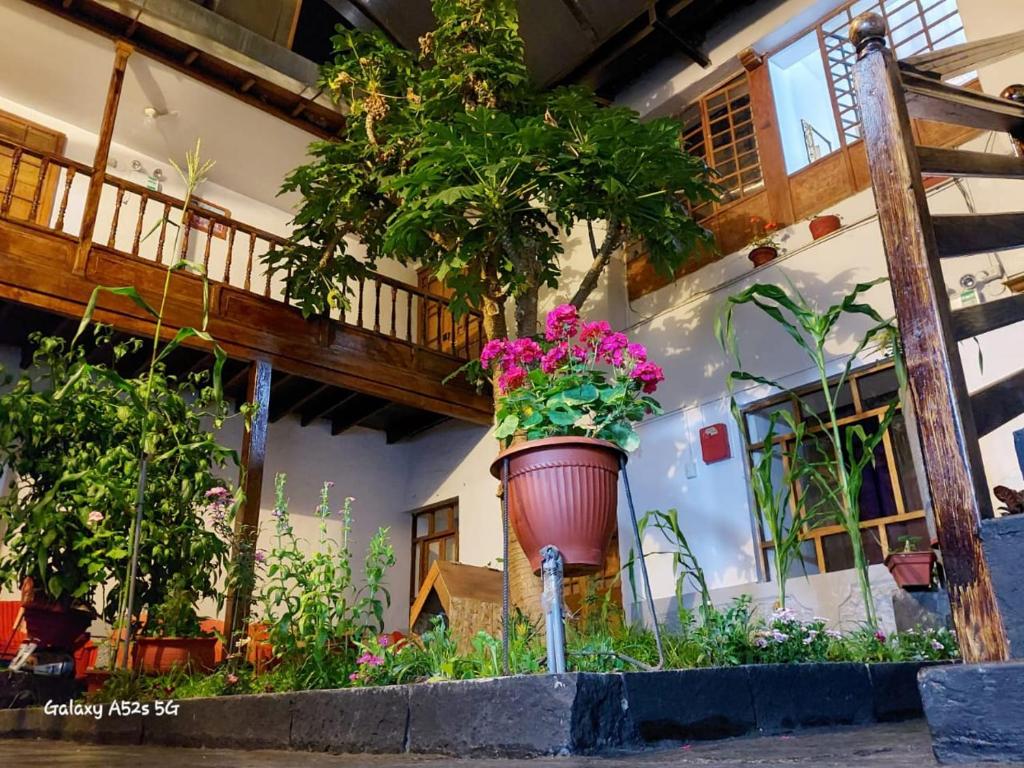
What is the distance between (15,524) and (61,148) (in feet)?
15.8

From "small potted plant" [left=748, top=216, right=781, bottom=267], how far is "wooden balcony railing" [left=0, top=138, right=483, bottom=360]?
2.18 metres

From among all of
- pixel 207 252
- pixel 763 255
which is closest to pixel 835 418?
pixel 763 255

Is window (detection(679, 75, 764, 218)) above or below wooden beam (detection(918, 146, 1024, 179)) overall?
above

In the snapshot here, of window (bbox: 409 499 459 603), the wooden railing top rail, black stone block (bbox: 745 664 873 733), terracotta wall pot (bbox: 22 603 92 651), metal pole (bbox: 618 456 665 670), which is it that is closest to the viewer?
black stone block (bbox: 745 664 873 733)

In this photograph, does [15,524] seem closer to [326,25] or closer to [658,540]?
[658,540]

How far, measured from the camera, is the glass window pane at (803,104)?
5801 millimetres

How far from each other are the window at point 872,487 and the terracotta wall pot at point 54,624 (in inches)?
150

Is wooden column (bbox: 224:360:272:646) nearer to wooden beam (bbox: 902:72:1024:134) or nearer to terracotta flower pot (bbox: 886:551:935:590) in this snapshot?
terracotta flower pot (bbox: 886:551:935:590)

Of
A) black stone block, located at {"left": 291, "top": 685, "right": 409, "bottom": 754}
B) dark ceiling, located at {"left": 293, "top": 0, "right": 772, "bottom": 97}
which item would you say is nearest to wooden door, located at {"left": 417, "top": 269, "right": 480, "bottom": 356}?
dark ceiling, located at {"left": 293, "top": 0, "right": 772, "bottom": 97}

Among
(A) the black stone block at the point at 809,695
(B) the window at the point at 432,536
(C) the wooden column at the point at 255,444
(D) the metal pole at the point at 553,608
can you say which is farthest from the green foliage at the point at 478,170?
(B) the window at the point at 432,536

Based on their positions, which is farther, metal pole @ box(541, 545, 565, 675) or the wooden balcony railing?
the wooden balcony railing

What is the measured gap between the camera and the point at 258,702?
2.04 m

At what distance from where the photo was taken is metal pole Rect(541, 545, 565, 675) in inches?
61.8

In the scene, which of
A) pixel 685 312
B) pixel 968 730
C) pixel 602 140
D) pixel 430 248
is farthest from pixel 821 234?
pixel 968 730
